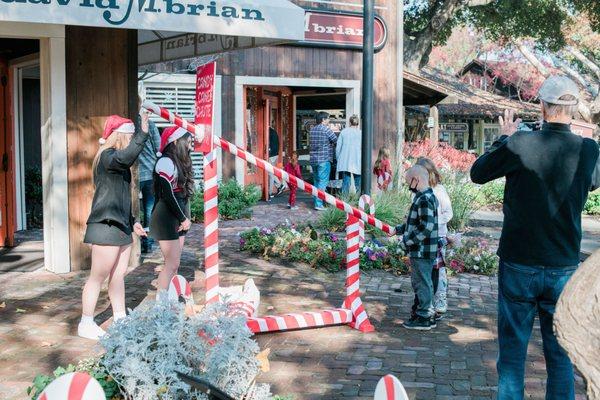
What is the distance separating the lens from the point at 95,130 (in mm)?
8461

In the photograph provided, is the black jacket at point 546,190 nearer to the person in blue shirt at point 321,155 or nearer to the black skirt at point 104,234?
the black skirt at point 104,234

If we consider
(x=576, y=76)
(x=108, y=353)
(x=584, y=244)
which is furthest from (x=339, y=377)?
(x=576, y=76)

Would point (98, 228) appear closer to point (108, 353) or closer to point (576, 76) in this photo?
point (108, 353)

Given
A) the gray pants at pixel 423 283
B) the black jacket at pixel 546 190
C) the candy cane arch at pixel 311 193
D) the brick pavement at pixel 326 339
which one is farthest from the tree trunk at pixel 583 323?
the gray pants at pixel 423 283

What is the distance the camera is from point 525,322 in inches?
159

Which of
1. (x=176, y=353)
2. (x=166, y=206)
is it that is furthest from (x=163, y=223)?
(x=176, y=353)

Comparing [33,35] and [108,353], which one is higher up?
[33,35]

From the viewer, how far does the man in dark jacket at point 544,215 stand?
3.92 meters

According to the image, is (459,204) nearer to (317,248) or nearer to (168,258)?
(317,248)

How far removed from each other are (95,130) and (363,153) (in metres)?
2.97

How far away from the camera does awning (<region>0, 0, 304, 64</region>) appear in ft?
22.4

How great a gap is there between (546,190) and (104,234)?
10.6 feet

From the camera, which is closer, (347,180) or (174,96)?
(347,180)

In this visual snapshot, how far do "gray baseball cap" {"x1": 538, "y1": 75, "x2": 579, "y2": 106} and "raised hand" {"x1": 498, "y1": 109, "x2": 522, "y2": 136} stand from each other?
243 mm
